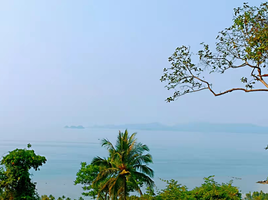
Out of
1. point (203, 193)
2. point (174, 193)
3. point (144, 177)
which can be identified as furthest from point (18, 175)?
point (144, 177)

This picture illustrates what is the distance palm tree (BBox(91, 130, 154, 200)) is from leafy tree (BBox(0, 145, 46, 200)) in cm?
513

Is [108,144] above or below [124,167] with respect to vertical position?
above

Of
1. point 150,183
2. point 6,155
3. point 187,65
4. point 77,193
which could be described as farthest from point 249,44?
point 77,193

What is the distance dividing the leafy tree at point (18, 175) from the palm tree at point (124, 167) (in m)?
5.13

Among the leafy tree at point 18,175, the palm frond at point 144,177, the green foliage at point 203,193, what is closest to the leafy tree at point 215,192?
the green foliage at point 203,193

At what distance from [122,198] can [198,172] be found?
4756cm

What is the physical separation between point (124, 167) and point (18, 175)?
6.11 meters

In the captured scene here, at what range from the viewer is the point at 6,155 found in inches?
500

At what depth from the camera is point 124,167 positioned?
1702 centimetres

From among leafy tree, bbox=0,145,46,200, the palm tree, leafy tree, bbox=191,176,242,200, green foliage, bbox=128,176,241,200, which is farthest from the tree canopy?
leafy tree, bbox=0,145,46,200

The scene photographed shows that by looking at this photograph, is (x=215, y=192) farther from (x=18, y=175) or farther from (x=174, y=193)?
(x=18, y=175)

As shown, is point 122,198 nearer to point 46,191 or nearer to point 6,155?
point 6,155

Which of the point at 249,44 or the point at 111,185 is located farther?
the point at 111,185

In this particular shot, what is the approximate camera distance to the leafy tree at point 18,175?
482 inches
